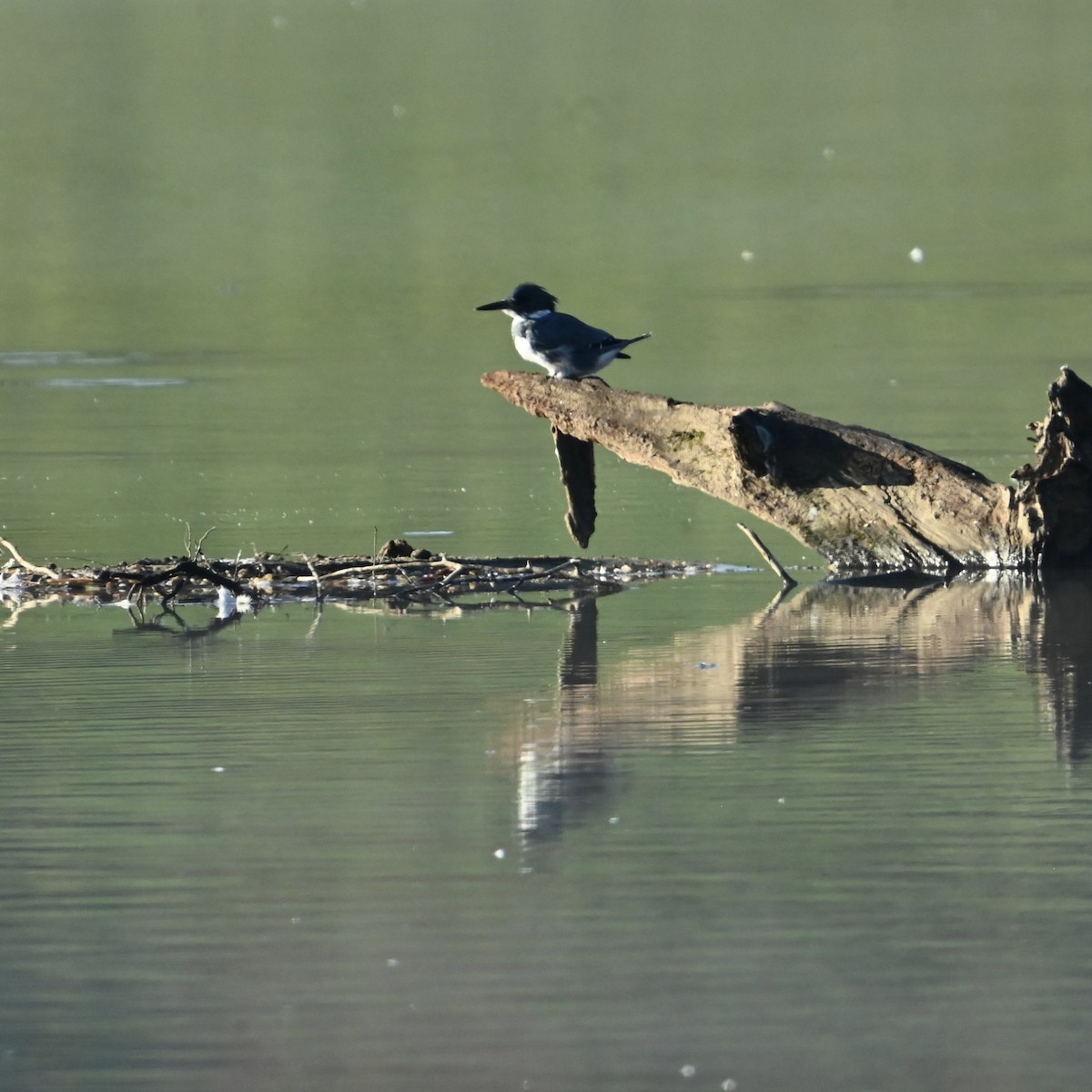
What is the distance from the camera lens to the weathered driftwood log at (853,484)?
38.5 feet

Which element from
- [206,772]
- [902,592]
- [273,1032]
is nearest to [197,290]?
[902,592]

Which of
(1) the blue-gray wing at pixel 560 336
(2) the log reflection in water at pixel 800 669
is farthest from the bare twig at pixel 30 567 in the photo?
(1) the blue-gray wing at pixel 560 336

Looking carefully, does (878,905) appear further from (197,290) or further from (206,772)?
(197,290)

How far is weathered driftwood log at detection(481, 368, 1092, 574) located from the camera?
11.7m

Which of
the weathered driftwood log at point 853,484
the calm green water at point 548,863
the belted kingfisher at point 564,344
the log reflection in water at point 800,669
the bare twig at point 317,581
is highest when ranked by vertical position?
the belted kingfisher at point 564,344

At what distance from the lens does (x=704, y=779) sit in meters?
7.43

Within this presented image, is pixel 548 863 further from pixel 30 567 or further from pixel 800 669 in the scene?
pixel 30 567

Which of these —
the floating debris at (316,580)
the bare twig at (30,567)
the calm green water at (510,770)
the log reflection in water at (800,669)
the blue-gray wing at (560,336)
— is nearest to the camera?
the calm green water at (510,770)

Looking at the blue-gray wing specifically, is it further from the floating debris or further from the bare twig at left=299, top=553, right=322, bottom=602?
the bare twig at left=299, top=553, right=322, bottom=602

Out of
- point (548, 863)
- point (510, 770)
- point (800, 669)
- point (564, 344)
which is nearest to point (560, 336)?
point (564, 344)

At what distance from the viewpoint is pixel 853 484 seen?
12.0 m

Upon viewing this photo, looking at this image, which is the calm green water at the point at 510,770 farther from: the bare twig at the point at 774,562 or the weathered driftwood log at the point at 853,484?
the weathered driftwood log at the point at 853,484

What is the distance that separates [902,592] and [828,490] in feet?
2.37

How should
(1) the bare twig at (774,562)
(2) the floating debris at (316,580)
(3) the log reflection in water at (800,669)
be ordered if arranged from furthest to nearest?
(1) the bare twig at (774,562), (2) the floating debris at (316,580), (3) the log reflection in water at (800,669)
